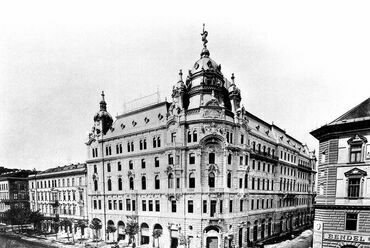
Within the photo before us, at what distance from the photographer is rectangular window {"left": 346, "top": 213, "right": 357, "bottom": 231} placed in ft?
72.0

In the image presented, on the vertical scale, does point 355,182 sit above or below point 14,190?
above

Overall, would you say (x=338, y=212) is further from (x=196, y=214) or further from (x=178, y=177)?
(x=178, y=177)

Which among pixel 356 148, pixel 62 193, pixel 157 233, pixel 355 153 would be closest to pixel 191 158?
pixel 157 233

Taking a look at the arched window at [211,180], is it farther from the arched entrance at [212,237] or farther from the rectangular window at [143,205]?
the rectangular window at [143,205]

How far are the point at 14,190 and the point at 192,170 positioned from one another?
60702 millimetres

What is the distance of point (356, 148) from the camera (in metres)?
22.5

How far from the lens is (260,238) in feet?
135

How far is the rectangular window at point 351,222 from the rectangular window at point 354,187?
1905 millimetres

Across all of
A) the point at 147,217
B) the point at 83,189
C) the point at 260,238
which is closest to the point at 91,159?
the point at 83,189

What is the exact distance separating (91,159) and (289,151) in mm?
43723

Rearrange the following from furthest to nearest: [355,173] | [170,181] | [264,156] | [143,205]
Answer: [264,156]
[143,205]
[170,181]
[355,173]

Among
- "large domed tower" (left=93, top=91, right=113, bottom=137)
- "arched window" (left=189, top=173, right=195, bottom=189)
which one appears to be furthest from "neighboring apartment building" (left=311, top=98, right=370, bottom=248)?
"large domed tower" (left=93, top=91, right=113, bottom=137)

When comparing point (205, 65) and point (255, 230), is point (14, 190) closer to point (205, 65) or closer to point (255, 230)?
point (205, 65)

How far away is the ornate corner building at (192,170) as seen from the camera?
33094mm
